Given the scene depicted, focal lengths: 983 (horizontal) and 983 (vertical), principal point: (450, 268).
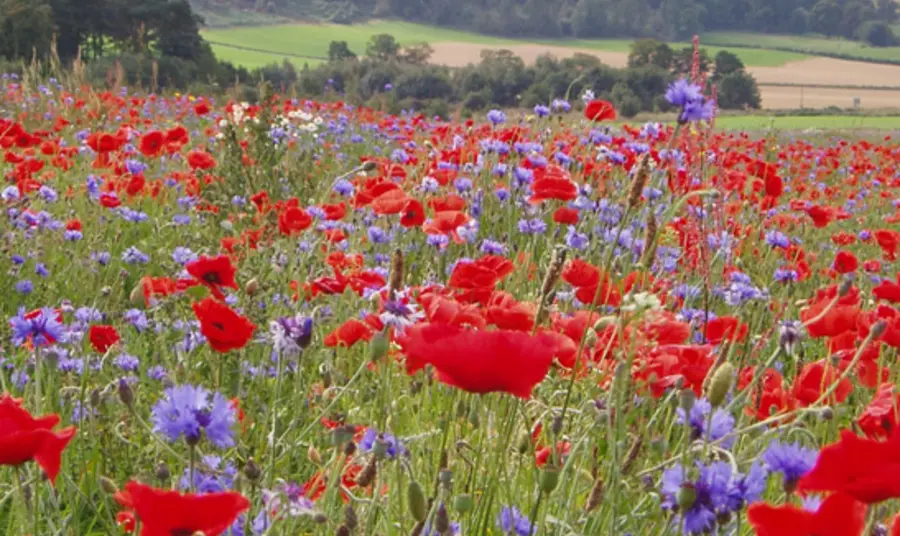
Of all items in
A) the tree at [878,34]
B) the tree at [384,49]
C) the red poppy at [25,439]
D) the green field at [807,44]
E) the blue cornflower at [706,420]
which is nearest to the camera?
the red poppy at [25,439]

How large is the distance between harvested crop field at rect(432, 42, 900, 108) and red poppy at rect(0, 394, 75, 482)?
977 inches

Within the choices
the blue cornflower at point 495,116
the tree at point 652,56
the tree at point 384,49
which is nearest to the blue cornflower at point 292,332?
the blue cornflower at point 495,116

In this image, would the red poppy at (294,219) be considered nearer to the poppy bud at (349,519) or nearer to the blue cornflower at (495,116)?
the poppy bud at (349,519)

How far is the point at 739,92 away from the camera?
2302 cm

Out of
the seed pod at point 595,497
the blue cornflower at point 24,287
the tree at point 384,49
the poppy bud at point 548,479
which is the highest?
the poppy bud at point 548,479

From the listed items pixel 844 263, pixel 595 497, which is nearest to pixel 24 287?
pixel 595 497

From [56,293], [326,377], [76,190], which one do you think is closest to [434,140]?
[76,190]

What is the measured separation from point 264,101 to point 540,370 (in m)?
3.98

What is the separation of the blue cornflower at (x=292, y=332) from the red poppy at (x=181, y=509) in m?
0.57

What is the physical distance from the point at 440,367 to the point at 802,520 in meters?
0.38

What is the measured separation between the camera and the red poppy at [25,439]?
91 centimetres

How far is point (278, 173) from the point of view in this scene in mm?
4980

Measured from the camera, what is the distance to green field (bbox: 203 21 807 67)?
1651 inches

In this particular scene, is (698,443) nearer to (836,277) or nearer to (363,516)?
(363,516)
